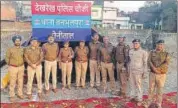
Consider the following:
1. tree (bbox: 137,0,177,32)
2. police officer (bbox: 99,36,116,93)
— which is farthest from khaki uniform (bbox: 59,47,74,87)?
tree (bbox: 137,0,177,32)

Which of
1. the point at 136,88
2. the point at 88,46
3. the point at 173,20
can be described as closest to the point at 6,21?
the point at 173,20

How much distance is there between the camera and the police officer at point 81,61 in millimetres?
9078

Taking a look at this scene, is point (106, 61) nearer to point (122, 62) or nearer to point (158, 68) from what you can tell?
point (122, 62)

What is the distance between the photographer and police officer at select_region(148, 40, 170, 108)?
24.9 feet

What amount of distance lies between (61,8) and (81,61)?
1.80 meters

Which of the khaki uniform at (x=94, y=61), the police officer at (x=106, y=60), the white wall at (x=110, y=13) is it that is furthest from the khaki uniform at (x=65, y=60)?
the white wall at (x=110, y=13)

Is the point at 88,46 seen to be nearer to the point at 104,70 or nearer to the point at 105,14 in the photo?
the point at 104,70

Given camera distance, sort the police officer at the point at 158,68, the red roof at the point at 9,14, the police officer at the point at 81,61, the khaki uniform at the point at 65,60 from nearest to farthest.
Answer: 1. the police officer at the point at 158,68
2. the khaki uniform at the point at 65,60
3. the police officer at the point at 81,61
4. the red roof at the point at 9,14

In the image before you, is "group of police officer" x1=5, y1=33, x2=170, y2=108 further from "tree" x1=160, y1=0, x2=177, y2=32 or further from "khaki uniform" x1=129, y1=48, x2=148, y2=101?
"tree" x1=160, y1=0, x2=177, y2=32

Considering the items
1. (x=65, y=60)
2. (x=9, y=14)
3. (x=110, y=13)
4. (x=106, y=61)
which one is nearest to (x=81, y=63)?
(x=65, y=60)

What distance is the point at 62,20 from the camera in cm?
954

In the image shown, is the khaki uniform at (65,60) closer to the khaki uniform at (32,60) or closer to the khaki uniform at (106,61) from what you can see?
the khaki uniform at (32,60)

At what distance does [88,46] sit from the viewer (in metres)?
9.35

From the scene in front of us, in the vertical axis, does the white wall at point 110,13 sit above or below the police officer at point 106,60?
above
